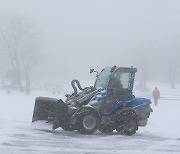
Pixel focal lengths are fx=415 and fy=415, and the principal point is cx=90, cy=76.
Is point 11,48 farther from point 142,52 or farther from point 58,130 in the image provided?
point 58,130

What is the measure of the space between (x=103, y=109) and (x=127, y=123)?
0.95m

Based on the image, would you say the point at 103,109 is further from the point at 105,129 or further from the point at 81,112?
the point at 81,112

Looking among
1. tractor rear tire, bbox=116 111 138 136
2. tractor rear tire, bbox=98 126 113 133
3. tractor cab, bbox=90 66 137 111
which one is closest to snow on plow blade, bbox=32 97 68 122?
tractor cab, bbox=90 66 137 111

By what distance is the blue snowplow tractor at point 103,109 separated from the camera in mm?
13655

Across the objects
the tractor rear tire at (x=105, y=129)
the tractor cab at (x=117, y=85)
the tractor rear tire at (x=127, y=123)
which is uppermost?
the tractor cab at (x=117, y=85)

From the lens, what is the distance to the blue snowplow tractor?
13.7 m

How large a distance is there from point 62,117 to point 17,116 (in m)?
6.83

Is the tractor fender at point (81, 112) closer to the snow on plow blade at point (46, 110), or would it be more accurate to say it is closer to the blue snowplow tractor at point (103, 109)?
the blue snowplow tractor at point (103, 109)

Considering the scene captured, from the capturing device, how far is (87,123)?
13.8m

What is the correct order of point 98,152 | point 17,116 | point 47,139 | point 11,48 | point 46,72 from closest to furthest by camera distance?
point 98,152, point 47,139, point 17,116, point 11,48, point 46,72

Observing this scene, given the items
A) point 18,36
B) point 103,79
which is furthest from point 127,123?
point 18,36

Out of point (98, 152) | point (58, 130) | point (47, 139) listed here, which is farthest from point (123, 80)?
point (98, 152)

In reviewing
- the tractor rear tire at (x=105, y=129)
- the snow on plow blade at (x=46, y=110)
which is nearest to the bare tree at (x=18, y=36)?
the snow on plow blade at (x=46, y=110)

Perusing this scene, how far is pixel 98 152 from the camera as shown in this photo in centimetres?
1021
